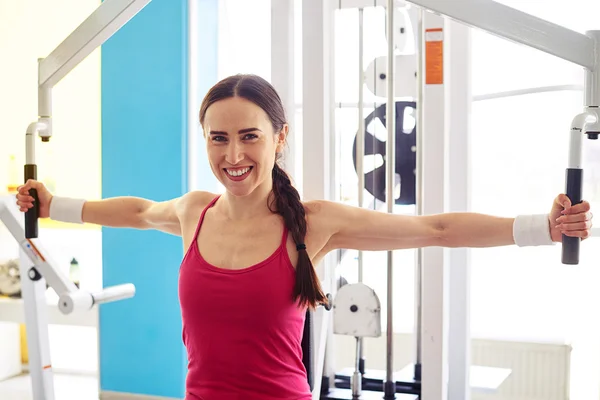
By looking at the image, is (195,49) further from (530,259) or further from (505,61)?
(530,259)

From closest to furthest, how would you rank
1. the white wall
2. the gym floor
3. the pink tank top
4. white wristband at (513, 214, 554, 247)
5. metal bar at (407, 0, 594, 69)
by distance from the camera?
metal bar at (407, 0, 594, 69) → white wristband at (513, 214, 554, 247) → the pink tank top → the gym floor → the white wall

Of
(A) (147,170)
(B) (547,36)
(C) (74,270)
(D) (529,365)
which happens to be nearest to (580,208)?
(B) (547,36)

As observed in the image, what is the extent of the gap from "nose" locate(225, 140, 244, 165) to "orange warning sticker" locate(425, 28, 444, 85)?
0.96m

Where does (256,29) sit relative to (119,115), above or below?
above

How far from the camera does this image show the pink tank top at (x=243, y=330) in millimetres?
1589

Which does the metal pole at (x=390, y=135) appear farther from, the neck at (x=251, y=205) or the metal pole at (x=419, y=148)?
the neck at (x=251, y=205)

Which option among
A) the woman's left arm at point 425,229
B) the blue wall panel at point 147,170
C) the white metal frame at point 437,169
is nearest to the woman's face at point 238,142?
the woman's left arm at point 425,229

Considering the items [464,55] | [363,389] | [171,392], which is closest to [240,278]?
[363,389]

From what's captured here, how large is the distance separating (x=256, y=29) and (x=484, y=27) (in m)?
2.43

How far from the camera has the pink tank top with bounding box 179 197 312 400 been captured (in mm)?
1589

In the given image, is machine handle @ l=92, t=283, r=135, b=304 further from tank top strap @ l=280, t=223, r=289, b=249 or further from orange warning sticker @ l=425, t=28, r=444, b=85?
orange warning sticker @ l=425, t=28, r=444, b=85

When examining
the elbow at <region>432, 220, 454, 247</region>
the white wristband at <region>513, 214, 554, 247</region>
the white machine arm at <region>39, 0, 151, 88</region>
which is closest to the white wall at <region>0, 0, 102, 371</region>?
the white machine arm at <region>39, 0, 151, 88</region>

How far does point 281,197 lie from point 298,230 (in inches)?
4.4

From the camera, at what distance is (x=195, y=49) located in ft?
10.8
